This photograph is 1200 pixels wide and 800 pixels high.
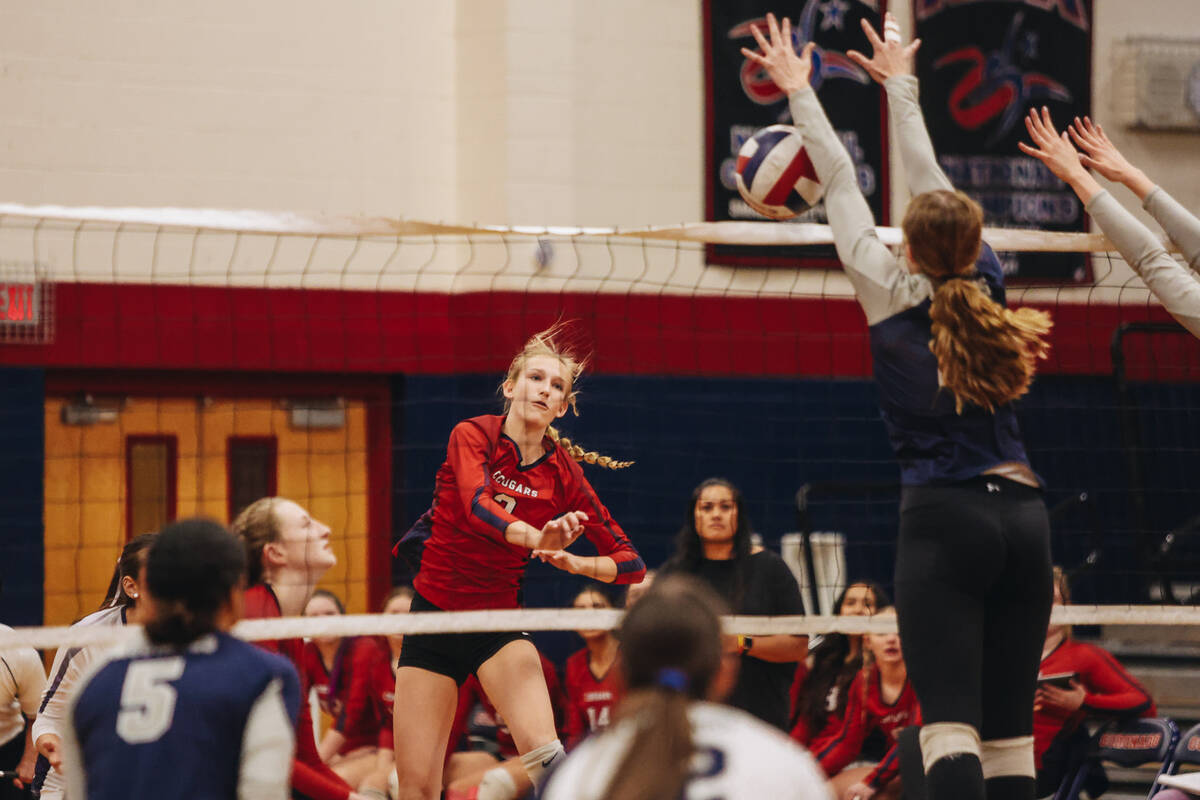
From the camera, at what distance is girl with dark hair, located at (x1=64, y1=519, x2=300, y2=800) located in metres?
3.00

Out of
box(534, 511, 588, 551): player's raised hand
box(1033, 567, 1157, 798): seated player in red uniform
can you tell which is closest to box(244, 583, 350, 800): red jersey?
box(534, 511, 588, 551): player's raised hand

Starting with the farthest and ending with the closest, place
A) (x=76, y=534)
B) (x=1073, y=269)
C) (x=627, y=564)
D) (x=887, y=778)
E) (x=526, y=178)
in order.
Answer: (x=1073, y=269) → (x=526, y=178) → (x=76, y=534) → (x=887, y=778) → (x=627, y=564)

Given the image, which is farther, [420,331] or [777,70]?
[420,331]

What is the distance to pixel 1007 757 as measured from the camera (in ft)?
12.1

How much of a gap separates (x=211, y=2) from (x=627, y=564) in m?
6.21

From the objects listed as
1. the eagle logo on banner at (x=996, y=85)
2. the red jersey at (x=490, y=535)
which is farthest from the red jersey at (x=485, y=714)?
the eagle logo on banner at (x=996, y=85)

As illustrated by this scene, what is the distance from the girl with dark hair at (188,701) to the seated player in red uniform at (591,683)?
4.37 m

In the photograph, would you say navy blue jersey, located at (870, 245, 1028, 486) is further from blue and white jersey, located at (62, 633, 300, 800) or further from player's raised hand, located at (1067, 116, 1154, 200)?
blue and white jersey, located at (62, 633, 300, 800)

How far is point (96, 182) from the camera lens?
954 cm

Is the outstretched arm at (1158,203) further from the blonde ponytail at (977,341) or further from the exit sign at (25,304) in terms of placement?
the exit sign at (25,304)

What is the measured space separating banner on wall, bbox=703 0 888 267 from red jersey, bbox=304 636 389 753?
3.77 meters

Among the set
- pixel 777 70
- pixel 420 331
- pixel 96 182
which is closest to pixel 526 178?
pixel 420 331

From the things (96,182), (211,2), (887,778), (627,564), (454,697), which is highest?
(211,2)

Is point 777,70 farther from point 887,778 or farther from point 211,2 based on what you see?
point 211,2
